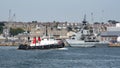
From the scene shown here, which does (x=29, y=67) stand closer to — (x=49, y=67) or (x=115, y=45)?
(x=49, y=67)

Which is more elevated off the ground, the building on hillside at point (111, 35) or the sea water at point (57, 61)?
the building on hillside at point (111, 35)

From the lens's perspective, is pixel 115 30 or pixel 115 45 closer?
pixel 115 45

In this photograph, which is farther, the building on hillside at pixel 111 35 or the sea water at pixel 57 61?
the building on hillside at pixel 111 35

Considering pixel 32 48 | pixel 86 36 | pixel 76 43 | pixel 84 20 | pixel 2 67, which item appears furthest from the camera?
pixel 84 20

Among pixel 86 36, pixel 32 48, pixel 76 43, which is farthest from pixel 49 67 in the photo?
pixel 86 36

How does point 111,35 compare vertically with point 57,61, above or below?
above

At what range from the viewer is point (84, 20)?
184375 millimetres

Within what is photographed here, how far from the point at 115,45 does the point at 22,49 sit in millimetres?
48497

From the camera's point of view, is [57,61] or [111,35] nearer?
[57,61]

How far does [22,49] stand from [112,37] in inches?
3274

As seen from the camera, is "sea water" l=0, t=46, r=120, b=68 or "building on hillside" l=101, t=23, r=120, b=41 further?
"building on hillside" l=101, t=23, r=120, b=41

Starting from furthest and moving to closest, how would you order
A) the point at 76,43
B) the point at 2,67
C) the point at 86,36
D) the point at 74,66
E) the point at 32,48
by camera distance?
the point at 86,36, the point at 76,43, the point at 32,48, the point at 74,66, the point at 2,67

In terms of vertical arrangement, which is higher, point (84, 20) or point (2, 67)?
point (84, 20)

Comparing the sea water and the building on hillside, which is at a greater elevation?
the building on hillside
